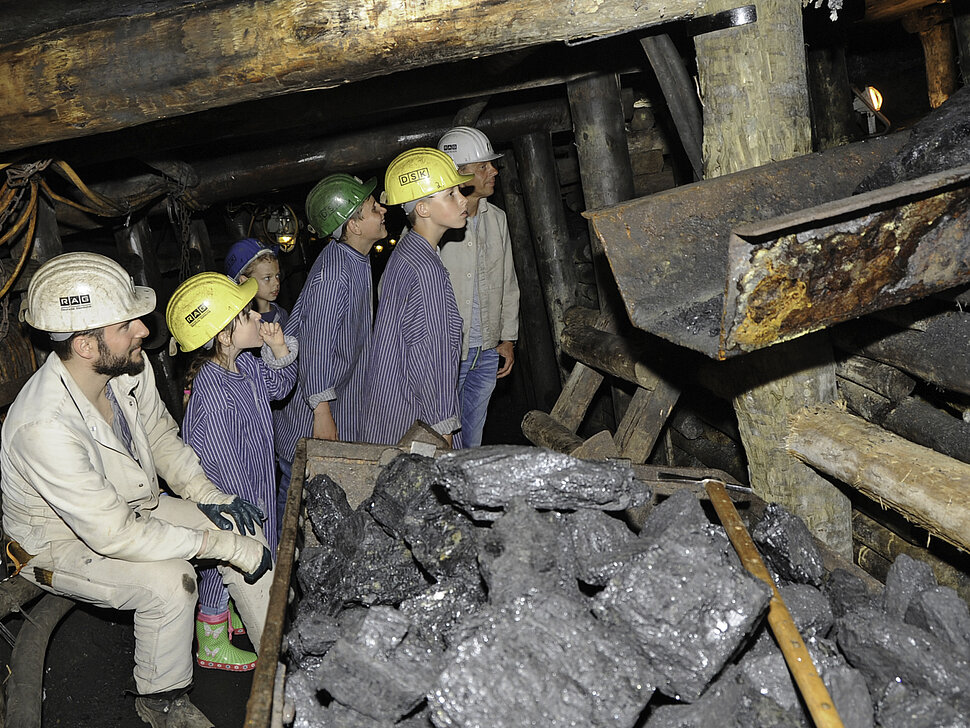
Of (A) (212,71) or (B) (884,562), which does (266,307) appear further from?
(B) (884,562)

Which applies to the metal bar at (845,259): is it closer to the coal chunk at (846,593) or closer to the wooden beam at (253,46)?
the coal chunk at (846,593)

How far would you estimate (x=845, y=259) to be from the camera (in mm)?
2068

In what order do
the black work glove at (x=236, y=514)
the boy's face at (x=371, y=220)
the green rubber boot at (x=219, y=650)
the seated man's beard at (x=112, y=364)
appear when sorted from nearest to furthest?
1. the seated man's beard at (x=112, y=364)
2. the black work glove at (x=236, y=514)
3. the green rubber boot at (x=219, y=650)
4. the boy's face at (x=371, y=220)

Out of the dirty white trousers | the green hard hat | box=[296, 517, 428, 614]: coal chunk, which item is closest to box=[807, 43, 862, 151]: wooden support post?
the green hard hat

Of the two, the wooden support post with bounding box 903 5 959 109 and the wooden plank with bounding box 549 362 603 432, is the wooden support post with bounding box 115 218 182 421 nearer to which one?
the wooden plank with bounding box 549 362 603 432

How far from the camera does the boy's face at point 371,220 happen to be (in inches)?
179

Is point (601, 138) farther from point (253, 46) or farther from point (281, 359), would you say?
point (253, 46)

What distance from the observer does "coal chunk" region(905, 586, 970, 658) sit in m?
2.15

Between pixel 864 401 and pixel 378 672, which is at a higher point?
pixel 864 401

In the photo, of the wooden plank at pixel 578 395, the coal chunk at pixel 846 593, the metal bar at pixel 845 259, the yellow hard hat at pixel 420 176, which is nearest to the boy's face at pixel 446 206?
the yellow hard hat at pixel 420 176

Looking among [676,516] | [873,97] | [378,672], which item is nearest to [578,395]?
[676,516]

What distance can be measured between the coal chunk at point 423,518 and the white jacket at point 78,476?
2.94ft

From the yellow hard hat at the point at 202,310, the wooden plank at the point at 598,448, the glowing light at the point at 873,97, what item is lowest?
the wooden plank at the point at 598,448

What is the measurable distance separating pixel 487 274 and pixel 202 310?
215cm
